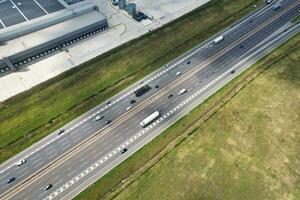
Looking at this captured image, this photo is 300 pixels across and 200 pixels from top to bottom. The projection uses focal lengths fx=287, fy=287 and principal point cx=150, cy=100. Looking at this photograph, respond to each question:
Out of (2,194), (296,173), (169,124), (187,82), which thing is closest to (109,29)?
(187,82)

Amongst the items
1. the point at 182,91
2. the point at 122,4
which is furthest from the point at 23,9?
the point at 182,91

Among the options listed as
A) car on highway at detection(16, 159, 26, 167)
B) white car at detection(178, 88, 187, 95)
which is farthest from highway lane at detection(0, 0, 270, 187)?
white car at detection(178, 88, 187, 95)

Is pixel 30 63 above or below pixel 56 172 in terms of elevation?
above

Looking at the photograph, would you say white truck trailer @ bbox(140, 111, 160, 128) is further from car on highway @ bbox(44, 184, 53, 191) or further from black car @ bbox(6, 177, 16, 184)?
black car @ bbox(6, 177, 16, 184)

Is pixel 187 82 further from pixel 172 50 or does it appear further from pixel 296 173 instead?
pixel 296 173

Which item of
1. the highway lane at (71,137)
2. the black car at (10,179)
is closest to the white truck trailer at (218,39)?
the highway lane at (71,137)

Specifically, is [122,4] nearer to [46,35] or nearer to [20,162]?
[46,35]
